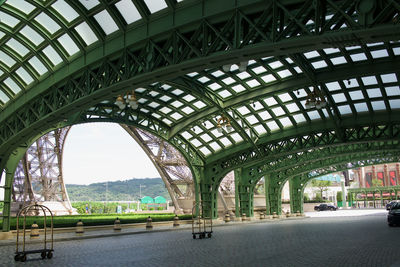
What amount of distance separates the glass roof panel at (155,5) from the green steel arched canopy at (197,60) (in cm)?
5

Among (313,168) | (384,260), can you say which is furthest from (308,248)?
(313,168)

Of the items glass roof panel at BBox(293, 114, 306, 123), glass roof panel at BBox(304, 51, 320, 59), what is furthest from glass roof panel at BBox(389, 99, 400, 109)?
glass roof panel at BBox(304, 51, 320, 59)

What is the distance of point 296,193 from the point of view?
189ft

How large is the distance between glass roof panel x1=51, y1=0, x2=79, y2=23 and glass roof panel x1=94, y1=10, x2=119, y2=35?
3.10 feet

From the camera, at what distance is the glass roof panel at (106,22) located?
1555 cm

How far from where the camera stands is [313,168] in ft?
162

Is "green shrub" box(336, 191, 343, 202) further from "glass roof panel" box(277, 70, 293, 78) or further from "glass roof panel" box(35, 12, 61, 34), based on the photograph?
"glass roof panel" box(35, 12, 61, 34)

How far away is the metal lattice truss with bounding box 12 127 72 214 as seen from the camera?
5703cm

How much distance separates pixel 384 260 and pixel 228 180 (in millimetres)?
51466

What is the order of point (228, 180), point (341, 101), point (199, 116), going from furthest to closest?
point (228, 180) → point (199, 116) → point (341, 101)

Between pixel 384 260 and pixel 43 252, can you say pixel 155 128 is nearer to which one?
pixel 43 252

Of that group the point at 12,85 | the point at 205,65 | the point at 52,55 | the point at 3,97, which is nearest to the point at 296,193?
the point at 3,97

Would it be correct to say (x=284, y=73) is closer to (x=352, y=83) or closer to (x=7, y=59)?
(x=352, y=83)

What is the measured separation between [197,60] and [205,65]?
0.70 metres
